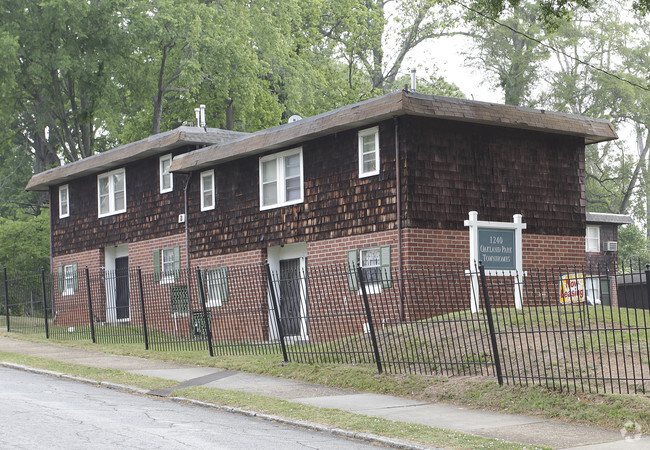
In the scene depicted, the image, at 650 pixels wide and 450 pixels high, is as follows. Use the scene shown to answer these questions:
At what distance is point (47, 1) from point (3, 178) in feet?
58.6

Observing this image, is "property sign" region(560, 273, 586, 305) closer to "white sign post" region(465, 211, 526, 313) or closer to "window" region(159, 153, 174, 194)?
"white sign post" region(465, 211, 526, 313)

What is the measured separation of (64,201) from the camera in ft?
113

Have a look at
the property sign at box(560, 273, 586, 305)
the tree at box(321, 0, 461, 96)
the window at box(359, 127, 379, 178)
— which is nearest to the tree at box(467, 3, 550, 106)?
the tree at box(321, 0, 461, 96)

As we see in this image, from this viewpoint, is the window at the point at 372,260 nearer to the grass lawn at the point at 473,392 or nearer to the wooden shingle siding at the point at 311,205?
the wooden shingle siding at the point at 311,205

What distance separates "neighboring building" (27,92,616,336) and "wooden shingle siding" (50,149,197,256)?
8.6 inches

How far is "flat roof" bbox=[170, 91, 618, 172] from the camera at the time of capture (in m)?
20.2

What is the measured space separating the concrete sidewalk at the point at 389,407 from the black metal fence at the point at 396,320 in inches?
40.0

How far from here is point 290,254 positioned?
2486cm

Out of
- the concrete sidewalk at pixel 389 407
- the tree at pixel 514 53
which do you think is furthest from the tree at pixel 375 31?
the concrete sidewalk at pixel 389 407

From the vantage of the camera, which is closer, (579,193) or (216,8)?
(579,193)

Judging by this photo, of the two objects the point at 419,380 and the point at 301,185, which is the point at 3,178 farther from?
the point at 419,380

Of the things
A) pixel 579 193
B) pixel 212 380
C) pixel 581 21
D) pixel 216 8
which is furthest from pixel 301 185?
pixel 581 21

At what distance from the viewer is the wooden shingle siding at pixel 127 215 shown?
29014 millimetres

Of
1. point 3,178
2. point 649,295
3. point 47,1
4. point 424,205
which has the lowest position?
point 649,295
